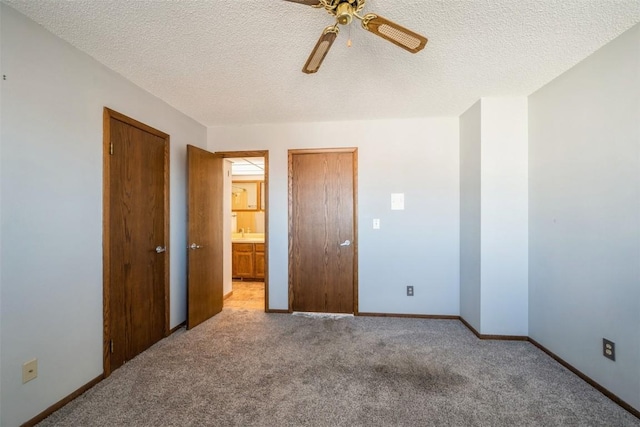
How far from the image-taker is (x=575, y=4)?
61.4 inches

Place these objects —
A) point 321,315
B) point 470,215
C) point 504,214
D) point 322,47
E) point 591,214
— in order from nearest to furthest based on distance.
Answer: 1. point 322,47
2. point 591,214
3. point 504,214
4. point 470,215
5. point 321,315

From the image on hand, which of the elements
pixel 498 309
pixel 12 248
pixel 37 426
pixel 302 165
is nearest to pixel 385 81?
pixel 302 165

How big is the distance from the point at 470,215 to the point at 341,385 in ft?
7.11

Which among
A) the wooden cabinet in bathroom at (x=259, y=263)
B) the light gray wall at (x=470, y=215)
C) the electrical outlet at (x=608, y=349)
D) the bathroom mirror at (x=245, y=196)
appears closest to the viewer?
the electrical outlet at (x=608, y=349)

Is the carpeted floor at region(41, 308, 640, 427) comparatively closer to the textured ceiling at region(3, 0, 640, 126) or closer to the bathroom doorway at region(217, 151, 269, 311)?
the bathroom doorway at region(217, 151, 269, 311)

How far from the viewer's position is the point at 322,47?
1526 mm

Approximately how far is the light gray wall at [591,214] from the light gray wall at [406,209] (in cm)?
86

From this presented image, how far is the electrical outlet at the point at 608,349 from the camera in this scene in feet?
6.24

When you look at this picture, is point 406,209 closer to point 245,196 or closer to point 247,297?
point 247,297

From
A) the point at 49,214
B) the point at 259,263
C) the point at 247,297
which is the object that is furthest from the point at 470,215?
the point at 259,263

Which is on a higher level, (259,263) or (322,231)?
(322,231)

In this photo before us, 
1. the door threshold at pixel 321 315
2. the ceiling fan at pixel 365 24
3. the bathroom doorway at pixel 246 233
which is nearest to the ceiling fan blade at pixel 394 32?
the ceiling fan at pixel 365 24

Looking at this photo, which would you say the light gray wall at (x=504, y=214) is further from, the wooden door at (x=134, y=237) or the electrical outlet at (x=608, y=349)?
the wooden door at (x=134, y=237)

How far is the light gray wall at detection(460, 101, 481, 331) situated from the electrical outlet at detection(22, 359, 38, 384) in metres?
3.55
